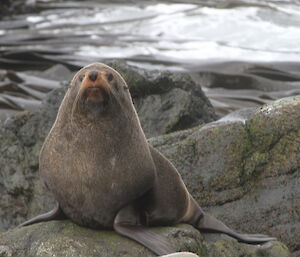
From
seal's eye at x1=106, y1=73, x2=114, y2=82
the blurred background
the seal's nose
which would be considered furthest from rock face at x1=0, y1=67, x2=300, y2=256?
the blurred background

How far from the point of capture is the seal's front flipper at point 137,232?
18.6 feet

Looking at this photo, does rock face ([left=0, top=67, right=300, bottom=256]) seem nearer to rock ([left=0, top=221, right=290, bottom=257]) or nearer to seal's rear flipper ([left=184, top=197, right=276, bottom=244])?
seal's rear flipper ([left=184, top=197, right=276, bottom=244])

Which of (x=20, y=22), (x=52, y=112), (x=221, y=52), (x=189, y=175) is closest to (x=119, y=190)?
(x=189, y=175)

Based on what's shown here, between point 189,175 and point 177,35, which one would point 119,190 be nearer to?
point 189,175

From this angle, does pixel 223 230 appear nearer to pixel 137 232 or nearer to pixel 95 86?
pixel 137 232

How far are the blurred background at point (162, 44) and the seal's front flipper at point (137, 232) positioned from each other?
23.3ft

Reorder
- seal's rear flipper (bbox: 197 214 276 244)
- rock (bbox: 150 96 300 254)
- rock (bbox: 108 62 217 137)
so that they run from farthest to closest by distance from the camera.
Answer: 1. rock (bbox: 108 62 217 137)
2. rock (bbox: 150 96 300 254)
3. seal's rear flipper (bbox: 197 214 276 244)

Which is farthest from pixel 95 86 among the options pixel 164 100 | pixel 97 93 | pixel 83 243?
pixel 164 100

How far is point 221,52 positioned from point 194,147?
10198 millimetres

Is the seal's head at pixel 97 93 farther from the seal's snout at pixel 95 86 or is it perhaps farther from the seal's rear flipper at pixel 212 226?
the seal's rear flipper at pixel 212 226

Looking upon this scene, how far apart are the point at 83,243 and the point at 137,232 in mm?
446

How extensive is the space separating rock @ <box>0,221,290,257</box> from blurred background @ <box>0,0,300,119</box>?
685 centimetres

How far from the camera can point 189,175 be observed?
7645 mm

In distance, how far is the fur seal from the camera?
5805 mm
